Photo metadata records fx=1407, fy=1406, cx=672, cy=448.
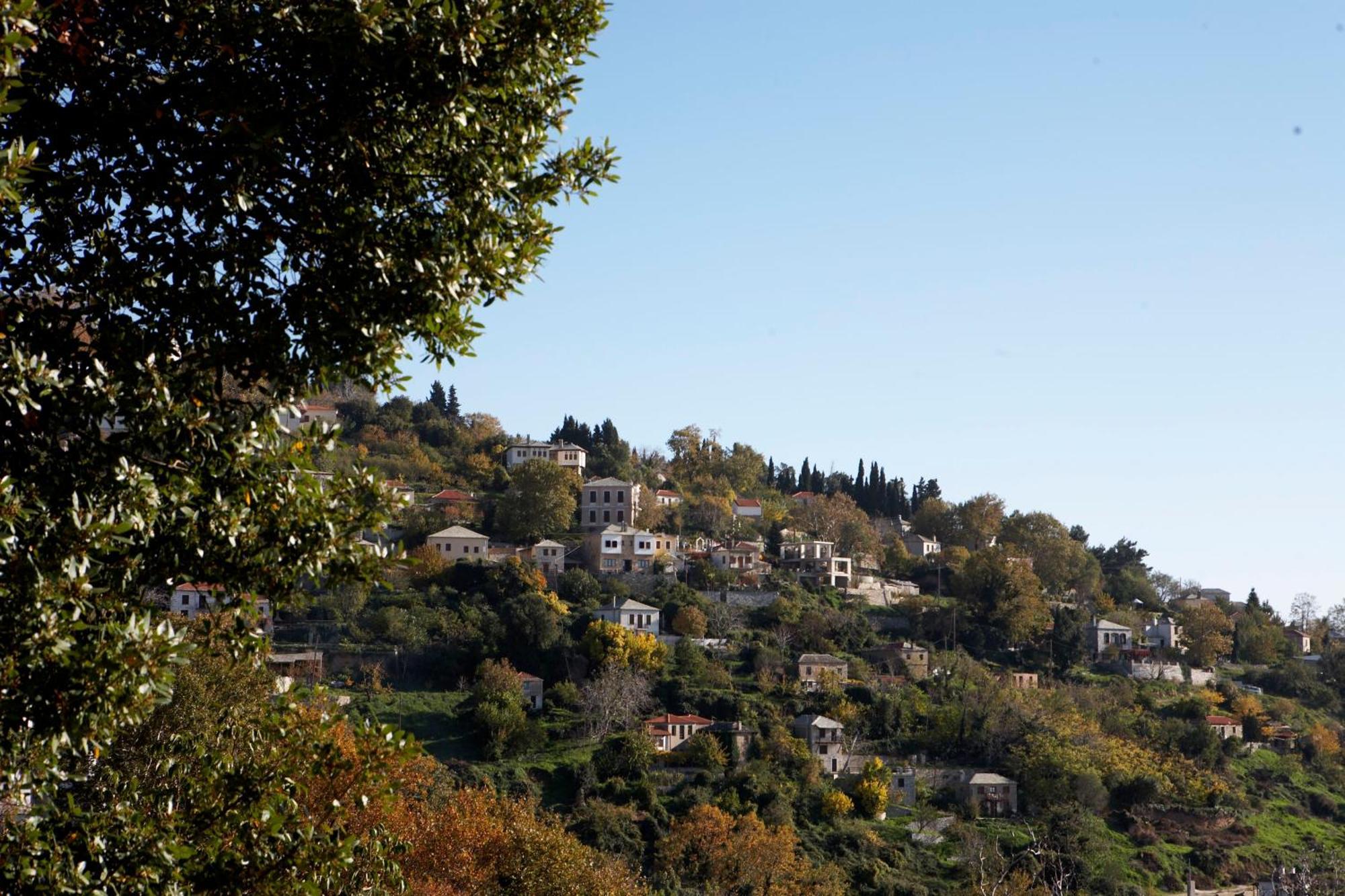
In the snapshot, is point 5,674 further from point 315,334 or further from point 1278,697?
point 1278,697

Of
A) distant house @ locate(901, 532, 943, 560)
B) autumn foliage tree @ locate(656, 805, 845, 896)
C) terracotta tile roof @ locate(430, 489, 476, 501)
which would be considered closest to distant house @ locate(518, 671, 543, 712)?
autumn foliage tree @ locate(656, 805, 845, 896)

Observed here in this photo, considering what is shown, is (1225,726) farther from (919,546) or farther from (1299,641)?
(919,546)

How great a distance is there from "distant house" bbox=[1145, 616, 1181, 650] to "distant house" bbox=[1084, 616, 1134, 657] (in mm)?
2887

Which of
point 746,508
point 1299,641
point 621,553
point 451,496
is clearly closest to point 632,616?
point 621,553

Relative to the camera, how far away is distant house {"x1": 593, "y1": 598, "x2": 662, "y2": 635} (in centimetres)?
A: 5622

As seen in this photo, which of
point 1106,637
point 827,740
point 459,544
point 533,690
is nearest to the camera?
point 827,740

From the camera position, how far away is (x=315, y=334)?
5797 mm

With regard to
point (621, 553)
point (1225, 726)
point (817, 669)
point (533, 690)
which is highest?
point (621, 553)

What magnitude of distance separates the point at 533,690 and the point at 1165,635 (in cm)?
3537

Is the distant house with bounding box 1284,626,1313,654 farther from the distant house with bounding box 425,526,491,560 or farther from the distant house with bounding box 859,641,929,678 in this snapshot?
the distant house with bounding box 425,526,491,560

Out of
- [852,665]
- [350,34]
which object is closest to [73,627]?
[350,34]

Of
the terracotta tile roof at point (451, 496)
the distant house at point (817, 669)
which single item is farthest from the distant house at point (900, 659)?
the terracotta tile roof at point (451, 496)

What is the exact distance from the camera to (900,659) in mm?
58344

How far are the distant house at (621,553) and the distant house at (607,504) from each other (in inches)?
167
